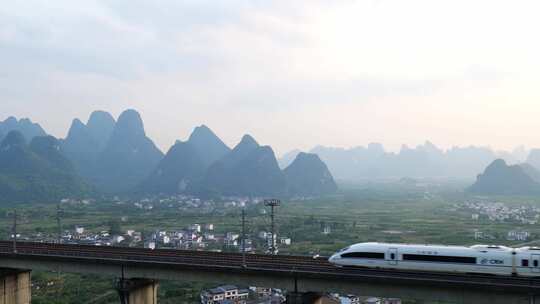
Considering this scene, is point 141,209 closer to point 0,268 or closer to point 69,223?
point 69,223

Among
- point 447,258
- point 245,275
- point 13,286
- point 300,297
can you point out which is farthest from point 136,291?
point 447,258

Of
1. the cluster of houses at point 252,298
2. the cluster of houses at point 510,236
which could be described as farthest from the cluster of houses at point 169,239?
the cluster of houses at point 510,236

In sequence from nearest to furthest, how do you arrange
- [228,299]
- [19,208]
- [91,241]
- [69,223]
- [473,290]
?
[473,290]
[228,299]
[91,241]
[69,223]
[19,208]

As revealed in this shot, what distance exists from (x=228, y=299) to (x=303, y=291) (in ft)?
103

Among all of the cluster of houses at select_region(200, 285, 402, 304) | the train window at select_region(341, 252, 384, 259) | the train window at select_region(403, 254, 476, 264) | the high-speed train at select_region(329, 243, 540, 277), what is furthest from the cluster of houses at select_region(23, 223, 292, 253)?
the train window at select_region(403, 254, 476, 264)

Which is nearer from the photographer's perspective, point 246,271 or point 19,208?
point 246,271

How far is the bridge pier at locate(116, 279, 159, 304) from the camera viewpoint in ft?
104

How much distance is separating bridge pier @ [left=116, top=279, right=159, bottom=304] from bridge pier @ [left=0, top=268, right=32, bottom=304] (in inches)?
378

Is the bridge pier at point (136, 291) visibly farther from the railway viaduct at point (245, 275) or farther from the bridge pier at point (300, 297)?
the bridge pier at point (300, 297)

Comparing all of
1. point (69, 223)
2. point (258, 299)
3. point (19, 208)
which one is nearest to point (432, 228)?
point (258, 299)

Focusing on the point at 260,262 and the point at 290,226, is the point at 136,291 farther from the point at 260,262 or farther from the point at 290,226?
the point at 290,226

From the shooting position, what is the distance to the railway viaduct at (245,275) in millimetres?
25547

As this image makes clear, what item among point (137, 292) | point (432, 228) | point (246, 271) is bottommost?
point (432, 228)

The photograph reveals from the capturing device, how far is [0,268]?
119ft
